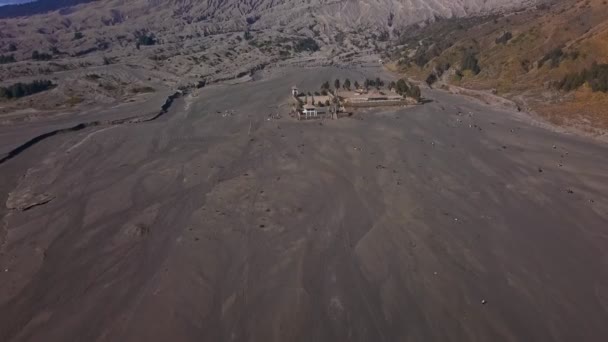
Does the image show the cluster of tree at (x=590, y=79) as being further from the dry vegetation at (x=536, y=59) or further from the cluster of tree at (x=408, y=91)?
the cluster of tree at (x=408, y=91)

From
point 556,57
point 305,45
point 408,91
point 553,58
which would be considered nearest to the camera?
point 556,57

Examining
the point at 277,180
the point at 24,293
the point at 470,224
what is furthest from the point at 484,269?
the point at 24,293

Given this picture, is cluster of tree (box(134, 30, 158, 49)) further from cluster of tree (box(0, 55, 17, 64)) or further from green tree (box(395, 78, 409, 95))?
green tree (box(395, 78, 409, 95))

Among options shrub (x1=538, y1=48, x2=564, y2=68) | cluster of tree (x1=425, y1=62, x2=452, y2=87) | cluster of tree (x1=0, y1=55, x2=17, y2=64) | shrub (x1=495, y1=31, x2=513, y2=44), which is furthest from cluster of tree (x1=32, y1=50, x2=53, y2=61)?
shrub (x1=538, y1=48, x2=564, y2=68)

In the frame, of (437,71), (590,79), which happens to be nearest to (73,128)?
(437,71)

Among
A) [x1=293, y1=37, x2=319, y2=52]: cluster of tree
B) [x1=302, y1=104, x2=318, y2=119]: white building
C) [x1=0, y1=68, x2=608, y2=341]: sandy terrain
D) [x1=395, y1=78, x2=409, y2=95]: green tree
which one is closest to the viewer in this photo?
[x1=0, y1=68, x2=608, y2=341]: sandy terrain

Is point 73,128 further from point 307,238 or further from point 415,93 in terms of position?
point 415,93
